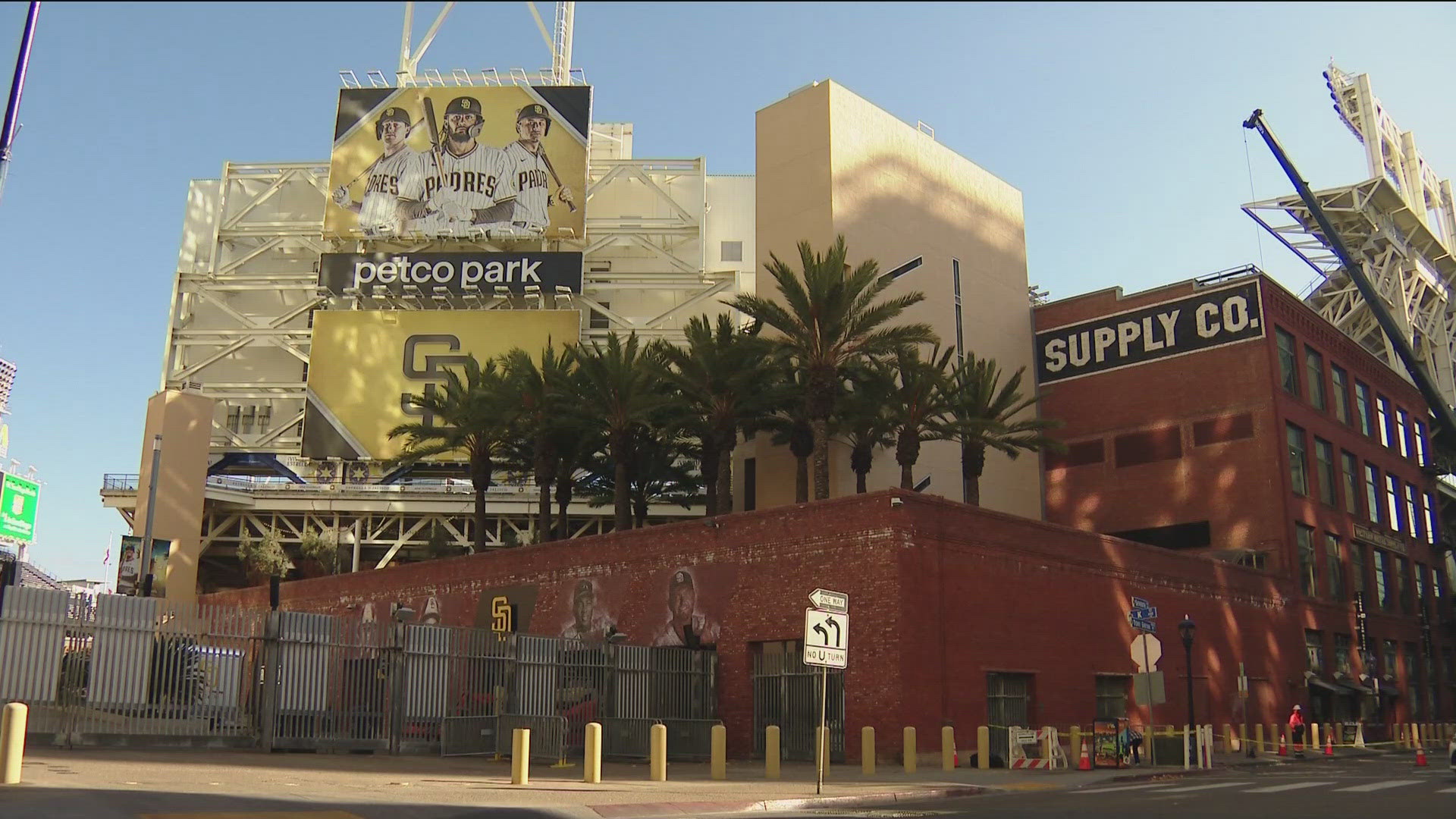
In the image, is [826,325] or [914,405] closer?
[826,325]

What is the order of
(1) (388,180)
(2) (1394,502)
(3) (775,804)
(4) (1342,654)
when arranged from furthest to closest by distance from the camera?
(1) (388,180)
(2) (1394,502)
(4) (1342,654)
(3) (775,804)

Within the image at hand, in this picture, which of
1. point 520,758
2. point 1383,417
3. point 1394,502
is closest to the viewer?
point 520,758

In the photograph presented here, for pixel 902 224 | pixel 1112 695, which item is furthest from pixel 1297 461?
pixel 1112 695

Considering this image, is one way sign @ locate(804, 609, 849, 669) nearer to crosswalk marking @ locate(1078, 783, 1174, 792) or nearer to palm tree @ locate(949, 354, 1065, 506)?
crosswalk marking @ locate(1078, 783, 1174, 792)

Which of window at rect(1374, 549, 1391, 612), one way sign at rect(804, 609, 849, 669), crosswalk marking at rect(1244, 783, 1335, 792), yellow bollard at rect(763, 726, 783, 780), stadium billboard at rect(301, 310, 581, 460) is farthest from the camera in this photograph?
stadium billboard at rect(301, 310, 581, 460)

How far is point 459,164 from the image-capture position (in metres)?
76.8

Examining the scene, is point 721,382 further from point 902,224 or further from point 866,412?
point 902,224

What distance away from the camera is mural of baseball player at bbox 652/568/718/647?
33.7m

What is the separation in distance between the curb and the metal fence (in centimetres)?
916

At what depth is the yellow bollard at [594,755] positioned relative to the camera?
2039 cm

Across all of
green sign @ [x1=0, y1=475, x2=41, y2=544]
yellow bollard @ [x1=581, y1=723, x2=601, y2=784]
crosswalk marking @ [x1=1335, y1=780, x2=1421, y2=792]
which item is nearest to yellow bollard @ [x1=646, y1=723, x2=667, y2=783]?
yellow bollard @ [x1=581, y1=723, x2=601, y2=784]

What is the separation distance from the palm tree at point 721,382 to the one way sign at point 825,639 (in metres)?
20.0

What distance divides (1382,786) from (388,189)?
6734 centimetres

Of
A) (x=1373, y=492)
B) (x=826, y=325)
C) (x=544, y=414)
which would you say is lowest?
(x=1373, y=492)
